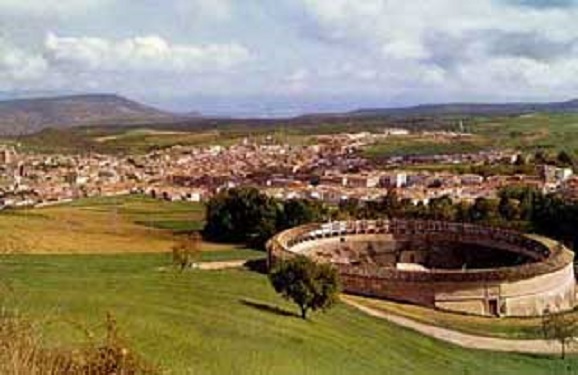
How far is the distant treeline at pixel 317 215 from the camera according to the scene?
6600 centimetres

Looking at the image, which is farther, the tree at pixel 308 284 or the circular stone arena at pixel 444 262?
the circular stone arena at pixel 444 262

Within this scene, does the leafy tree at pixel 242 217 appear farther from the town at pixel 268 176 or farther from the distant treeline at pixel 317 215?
the town at pixel 268 176

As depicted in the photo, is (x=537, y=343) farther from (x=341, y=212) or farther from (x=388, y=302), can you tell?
(x=341, y=212)

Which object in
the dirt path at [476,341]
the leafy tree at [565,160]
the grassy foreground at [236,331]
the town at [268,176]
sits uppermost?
the grassy foreground at [236,331]

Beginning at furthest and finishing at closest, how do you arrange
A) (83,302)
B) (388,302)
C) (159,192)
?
(159,192), (388,302), (83,302)

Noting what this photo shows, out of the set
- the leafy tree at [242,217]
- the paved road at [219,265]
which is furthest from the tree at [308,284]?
the leafy tree at [242,217]

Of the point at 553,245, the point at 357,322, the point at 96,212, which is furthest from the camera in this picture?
the point at 96,212

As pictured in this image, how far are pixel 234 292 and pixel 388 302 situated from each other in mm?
12382

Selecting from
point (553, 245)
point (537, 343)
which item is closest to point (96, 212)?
point (553, 245)

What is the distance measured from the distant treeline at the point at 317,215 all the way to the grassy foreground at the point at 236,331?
27.3 meters

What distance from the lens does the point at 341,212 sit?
246 feet

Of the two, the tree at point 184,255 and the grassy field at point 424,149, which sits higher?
the tree at point 184,255

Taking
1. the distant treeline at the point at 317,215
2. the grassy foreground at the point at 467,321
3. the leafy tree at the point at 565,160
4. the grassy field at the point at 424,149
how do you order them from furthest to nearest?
the grassy field at the point at 424,149 < the leafy tree at the point at 565,160 < the distant treeline at the point at 317,215 < the grassy foreground at the point at 467,321

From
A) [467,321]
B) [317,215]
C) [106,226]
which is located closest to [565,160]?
[317,215]
